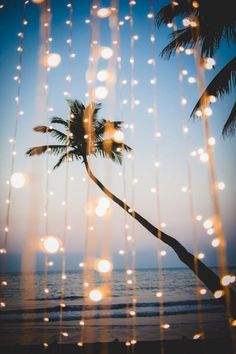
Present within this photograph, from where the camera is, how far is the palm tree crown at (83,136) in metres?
5.56

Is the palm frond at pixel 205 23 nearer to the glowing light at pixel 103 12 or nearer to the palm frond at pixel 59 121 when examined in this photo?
the glowing light at pixel 103 12

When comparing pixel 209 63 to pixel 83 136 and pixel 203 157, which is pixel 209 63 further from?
pixel 83 136

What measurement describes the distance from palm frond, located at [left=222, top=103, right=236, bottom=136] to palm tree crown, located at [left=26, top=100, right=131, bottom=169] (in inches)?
91.2

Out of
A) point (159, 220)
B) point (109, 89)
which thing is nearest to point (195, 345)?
point (159, 220)

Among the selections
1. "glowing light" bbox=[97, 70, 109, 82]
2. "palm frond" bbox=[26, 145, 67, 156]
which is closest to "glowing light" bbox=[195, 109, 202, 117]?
"glowing light" bbox=[97, 70, 109, 82]

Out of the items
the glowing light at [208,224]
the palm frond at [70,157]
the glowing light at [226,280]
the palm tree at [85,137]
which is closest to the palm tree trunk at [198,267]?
the glowing light at [226,280]

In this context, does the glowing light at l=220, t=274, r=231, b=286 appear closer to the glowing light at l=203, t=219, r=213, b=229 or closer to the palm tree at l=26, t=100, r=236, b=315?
the glowing light at l=203, t=219, r=213, b=229

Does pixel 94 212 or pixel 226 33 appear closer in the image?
pixel 226 33

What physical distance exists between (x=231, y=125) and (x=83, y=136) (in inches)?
117

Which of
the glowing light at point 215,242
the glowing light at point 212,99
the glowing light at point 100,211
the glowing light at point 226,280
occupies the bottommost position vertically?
the glowing light at point 226,280

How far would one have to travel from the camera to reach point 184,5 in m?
3.88

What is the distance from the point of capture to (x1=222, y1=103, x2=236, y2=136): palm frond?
3.75 m

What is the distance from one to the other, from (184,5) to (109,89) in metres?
1.70

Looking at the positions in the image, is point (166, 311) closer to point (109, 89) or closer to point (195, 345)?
point (195, 345)
